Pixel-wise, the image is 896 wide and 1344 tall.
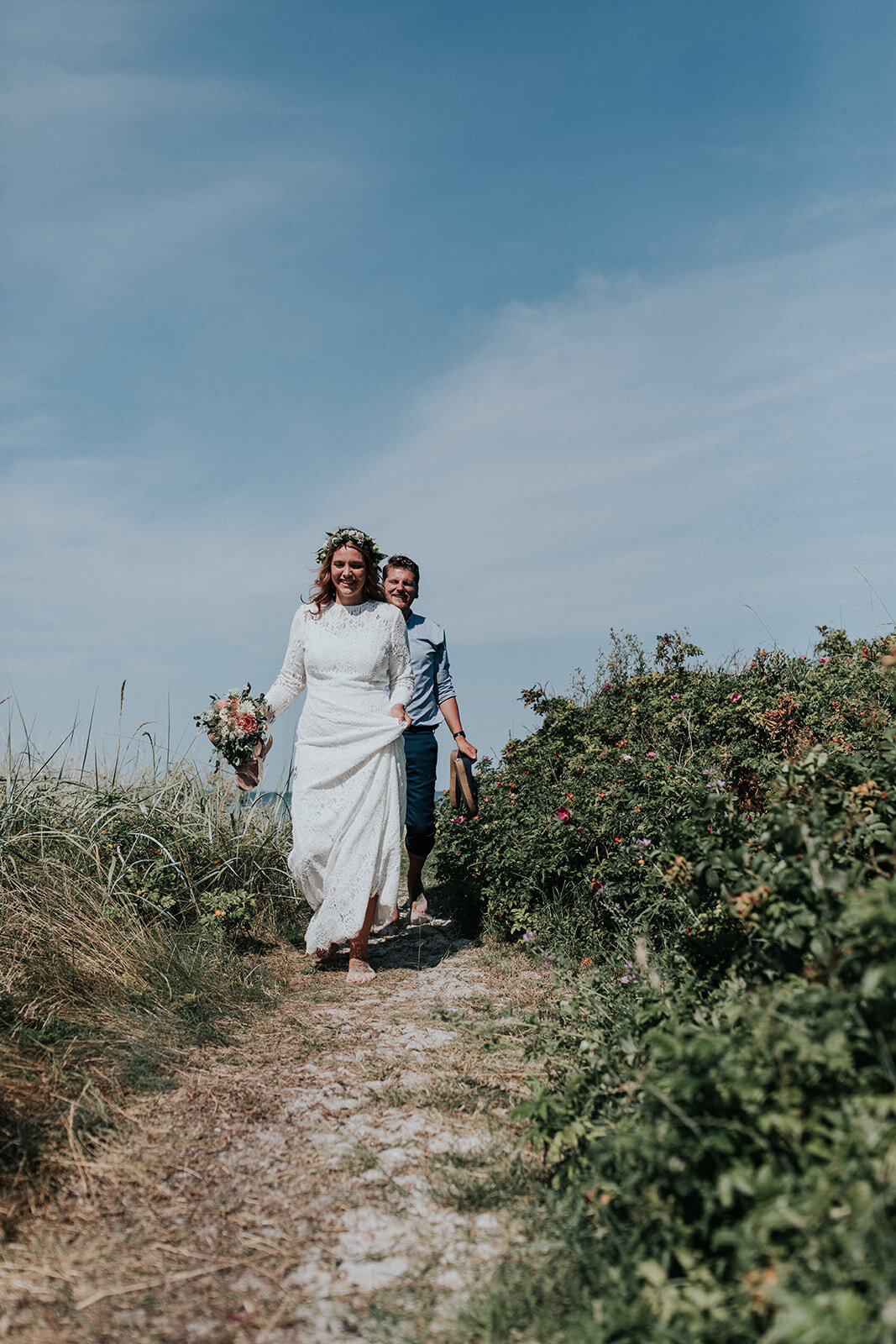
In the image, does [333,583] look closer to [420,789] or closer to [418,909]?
[420,789]

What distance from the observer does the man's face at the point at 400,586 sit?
21.3ft

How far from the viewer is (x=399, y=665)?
5.52 metres

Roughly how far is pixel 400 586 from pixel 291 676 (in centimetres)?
123

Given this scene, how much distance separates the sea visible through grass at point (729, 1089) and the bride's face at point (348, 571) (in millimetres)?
2057

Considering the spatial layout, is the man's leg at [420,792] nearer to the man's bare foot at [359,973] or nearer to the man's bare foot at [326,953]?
the man's bare foot at [326,953]

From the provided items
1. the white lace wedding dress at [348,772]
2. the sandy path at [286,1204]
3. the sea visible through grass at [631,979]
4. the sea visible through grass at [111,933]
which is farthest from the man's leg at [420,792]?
the sandy path at [286,1204]

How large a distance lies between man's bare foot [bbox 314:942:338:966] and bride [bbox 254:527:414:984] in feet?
0.04

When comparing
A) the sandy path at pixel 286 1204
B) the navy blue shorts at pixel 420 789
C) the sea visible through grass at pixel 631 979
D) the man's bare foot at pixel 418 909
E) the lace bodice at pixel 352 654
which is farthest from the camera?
the man's bare foot at pixel 418 909

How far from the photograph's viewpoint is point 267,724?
5.52 meters

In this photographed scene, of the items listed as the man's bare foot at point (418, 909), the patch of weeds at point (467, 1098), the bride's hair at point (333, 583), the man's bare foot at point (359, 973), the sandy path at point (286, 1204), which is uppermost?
the bride's hair at point (333, 583)

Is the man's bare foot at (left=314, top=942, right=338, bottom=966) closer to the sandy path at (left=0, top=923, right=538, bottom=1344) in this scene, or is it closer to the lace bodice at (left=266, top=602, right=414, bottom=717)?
the sandy path at (left=0, top=923, right=538, bottom=1344)

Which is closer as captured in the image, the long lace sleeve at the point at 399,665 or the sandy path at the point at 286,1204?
the sandy path at the point at 286,1204

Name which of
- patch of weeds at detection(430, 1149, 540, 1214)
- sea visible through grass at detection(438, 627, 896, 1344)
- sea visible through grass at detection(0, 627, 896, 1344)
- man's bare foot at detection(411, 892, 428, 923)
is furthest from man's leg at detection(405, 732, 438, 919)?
patch of weeds at detection(430, 1149, 540, 1214)

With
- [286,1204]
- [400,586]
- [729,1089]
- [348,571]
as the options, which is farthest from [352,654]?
[729,1089]
